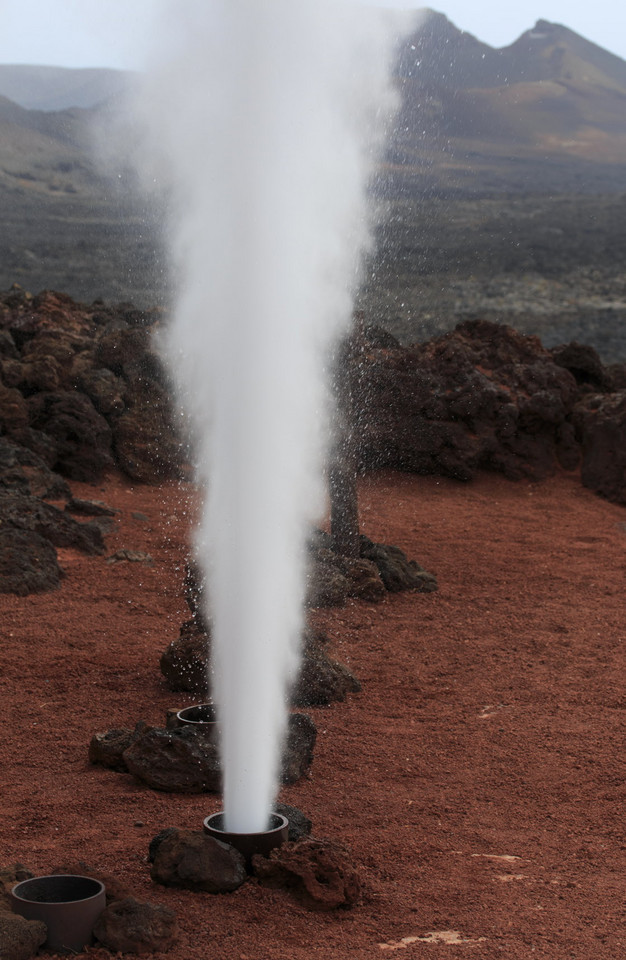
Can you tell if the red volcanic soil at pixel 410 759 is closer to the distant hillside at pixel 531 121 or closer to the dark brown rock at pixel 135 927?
the dark brown rock at pixel 135 927

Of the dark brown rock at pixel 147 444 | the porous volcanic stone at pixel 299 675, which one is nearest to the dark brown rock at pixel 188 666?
the porous volcanic stone at pixel 299 675

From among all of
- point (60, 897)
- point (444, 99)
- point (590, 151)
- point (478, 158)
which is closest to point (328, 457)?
point (60, 897)

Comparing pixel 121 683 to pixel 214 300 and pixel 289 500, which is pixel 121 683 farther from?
pixel 214 300

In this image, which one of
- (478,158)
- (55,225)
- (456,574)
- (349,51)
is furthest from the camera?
(478,158)

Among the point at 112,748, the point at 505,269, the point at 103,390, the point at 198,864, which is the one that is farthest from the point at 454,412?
the point at 505,269

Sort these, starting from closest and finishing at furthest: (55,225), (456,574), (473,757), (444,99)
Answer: (473,757) → (456,574) → (55,225) → (444,99)

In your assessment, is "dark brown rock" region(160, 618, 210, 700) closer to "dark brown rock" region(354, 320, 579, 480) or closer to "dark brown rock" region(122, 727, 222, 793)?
"dark brown rock" region(122, 727, 222, 793)
